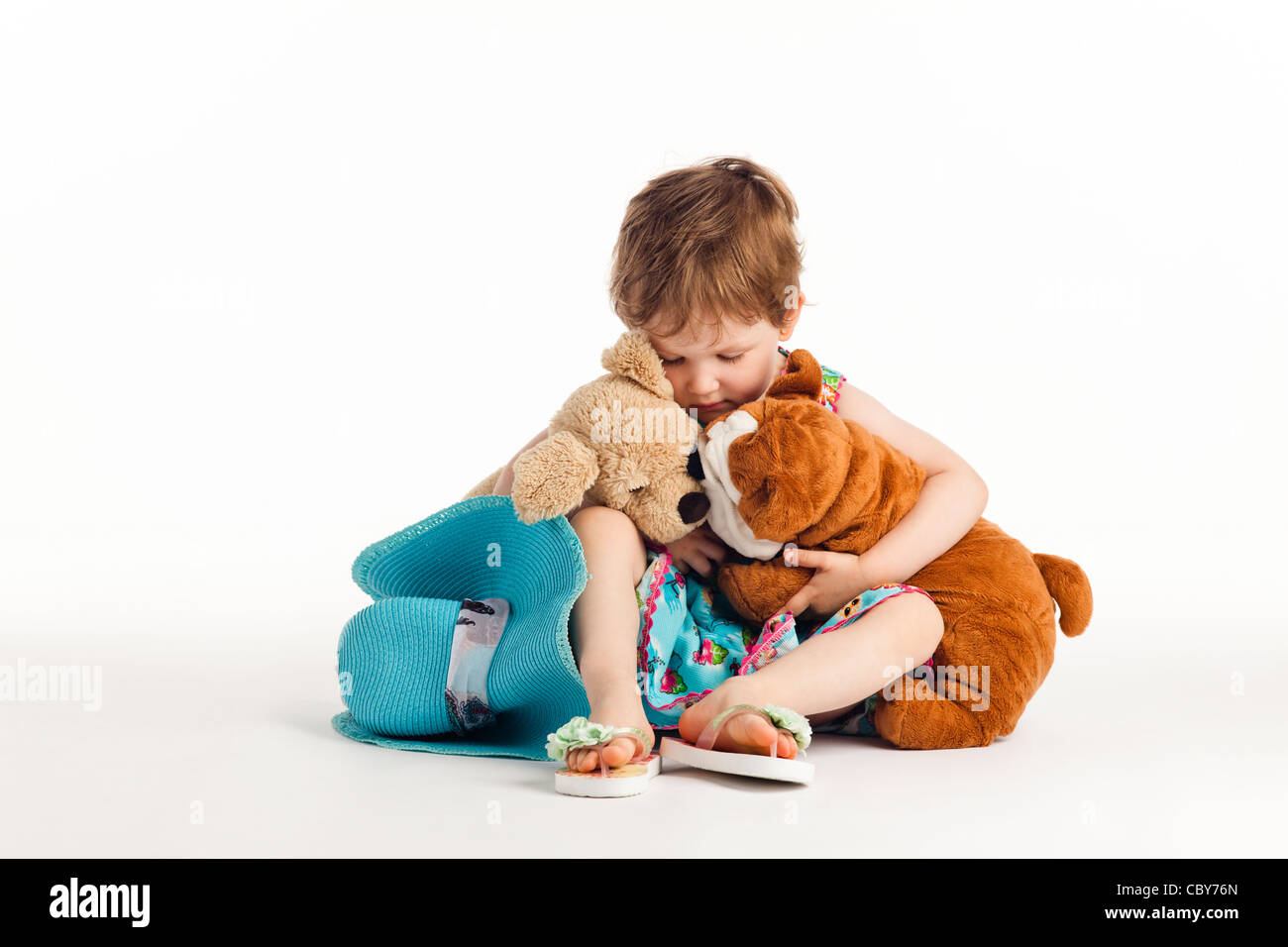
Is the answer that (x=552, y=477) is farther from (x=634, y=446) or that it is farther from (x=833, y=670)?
(x=833, y=670)

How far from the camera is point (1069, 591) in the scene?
71.8 inches

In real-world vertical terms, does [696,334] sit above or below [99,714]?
above

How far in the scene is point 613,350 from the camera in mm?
1733

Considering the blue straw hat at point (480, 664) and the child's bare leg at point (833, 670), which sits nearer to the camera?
the child's bare leg at point (833, 670)

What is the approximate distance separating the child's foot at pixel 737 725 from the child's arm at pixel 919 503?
30cm

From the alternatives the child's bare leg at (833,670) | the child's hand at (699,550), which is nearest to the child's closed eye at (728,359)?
the child's hand at (699,550)

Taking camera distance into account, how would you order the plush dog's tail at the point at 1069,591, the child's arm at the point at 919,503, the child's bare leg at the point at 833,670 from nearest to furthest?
1. the child's bare leg at the point at 833,670
2. the child's arm at the point at 919,503
3. the plush dog's tail at the point at 1069,591

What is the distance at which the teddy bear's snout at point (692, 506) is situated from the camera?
1.71 meters

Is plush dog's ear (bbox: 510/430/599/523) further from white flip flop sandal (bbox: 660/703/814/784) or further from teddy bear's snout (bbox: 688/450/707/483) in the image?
white flip flop sandal (bbox: 660/703/814/784)

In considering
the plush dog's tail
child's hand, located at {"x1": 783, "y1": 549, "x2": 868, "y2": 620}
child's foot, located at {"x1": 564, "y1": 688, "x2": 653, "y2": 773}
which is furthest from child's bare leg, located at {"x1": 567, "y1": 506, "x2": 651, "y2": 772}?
the plush dog's tail

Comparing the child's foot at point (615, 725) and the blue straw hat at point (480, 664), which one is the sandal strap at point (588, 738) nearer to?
the child's foot at point (615, 725)
